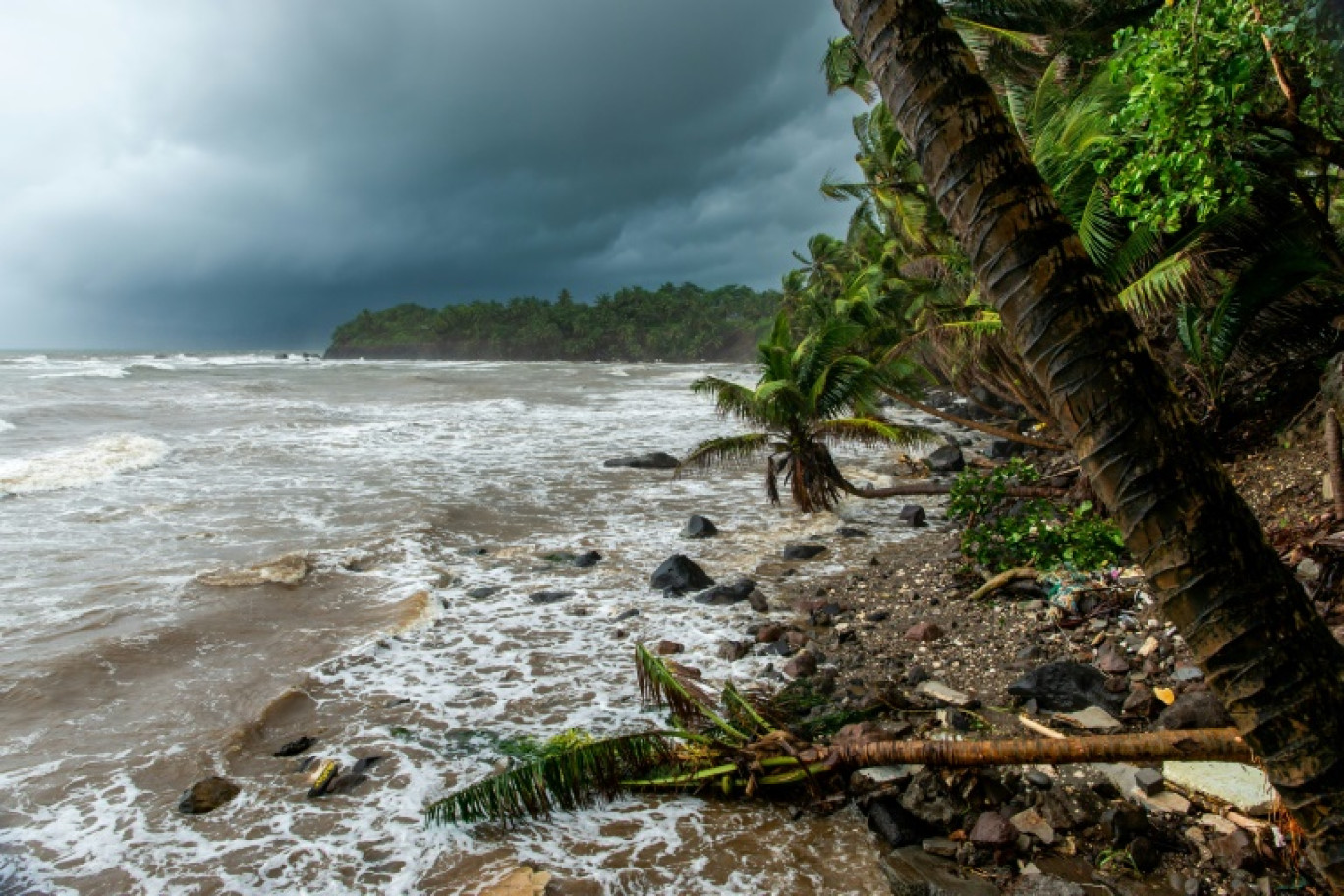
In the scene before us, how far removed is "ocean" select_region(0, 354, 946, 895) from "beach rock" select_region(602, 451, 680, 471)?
0.64m

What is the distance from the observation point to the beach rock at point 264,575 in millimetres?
9594

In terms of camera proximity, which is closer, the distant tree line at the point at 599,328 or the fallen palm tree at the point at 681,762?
the fallen palm tree at the point at 681,762

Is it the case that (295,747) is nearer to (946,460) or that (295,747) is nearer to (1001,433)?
(1001,433)

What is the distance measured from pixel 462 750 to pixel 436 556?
19.2ft

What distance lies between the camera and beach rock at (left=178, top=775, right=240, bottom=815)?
4.93m

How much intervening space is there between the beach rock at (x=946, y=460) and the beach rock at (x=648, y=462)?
6.23m

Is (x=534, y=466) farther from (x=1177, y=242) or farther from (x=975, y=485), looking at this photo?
(x=1177, y=242)

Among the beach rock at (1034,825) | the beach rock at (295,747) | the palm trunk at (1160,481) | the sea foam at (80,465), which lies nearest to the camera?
the palm trunk at (1160,481)

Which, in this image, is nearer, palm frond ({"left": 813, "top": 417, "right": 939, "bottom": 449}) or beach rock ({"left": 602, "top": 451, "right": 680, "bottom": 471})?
palm frond ({"left": 813, "top": 417, "right": 939, "bottom": 449})

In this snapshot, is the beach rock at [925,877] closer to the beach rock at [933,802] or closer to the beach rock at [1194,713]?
the beach rock at [933,802]

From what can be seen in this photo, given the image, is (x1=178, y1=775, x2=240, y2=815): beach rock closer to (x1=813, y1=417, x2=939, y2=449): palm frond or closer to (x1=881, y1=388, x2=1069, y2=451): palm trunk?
(x1=813, y1=417, x2=939, y2=449): palm frond

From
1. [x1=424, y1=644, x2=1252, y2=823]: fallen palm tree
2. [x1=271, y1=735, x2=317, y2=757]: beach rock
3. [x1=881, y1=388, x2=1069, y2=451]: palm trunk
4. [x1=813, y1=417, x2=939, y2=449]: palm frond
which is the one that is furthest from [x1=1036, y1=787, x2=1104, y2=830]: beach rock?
[x1=881, y1=388, x2=1069, y2=451]: palm trunk

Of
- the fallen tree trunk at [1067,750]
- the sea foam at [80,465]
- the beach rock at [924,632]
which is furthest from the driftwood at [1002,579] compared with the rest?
the sea foam at [80,465]

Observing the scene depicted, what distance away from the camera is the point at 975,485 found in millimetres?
9617
